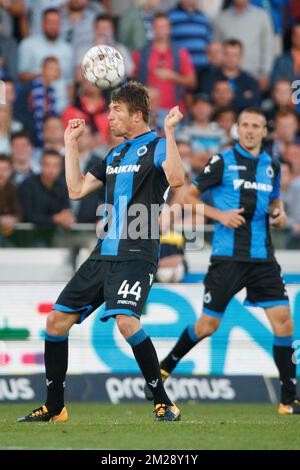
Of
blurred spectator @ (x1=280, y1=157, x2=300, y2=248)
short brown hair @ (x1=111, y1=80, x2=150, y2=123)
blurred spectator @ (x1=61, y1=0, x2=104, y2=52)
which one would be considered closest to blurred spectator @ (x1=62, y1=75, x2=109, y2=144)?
blurred spectator @ (x1=61, y1=0, x2=104, y2=52)

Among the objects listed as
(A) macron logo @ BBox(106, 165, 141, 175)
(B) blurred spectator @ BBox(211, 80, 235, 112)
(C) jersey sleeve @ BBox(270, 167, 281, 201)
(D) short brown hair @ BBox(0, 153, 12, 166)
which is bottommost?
(C) jersey sleeve @ BBox(270, 167, 281, 201)

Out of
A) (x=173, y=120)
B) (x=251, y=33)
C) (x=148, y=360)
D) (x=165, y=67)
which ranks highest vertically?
(x=251, y=33)

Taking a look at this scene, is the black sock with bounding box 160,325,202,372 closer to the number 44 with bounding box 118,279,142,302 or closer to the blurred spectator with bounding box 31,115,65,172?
the number 44 with bounding box 118,279,142,302

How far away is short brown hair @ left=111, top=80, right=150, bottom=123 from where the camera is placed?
798cm

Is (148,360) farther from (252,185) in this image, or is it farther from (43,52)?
(43,52)

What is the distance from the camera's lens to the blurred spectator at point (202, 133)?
1462 centimetres

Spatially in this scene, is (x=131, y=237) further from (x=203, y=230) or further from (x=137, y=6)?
(x=137, y=6)

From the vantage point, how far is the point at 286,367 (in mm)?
9500

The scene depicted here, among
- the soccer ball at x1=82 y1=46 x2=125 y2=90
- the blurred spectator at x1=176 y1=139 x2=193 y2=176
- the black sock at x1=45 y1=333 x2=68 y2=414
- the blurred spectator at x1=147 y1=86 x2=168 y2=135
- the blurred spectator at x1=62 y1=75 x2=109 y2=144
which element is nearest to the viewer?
the black sock at x1=45 y1=333 x2=68 y2=414

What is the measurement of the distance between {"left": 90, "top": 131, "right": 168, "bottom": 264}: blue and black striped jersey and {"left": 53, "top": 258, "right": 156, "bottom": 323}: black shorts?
0.25 feet

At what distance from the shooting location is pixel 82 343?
36.5 feet

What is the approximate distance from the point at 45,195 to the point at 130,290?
5293 millimetres

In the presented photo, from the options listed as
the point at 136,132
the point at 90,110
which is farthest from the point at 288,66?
the point at 136,132
